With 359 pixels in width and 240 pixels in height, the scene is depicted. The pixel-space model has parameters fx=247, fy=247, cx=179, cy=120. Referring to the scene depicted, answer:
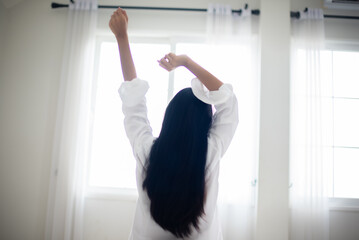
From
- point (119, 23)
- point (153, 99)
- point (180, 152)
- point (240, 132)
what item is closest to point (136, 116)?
point (180, 152)

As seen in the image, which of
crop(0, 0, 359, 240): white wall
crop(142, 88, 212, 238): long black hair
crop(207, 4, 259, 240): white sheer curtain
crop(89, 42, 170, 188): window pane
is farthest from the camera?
crop(89, 42, 170, 188): window pane

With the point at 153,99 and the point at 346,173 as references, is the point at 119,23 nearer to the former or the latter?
the point at 153,99

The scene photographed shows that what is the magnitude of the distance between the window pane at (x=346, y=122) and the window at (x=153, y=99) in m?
0.91

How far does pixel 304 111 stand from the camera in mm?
2332

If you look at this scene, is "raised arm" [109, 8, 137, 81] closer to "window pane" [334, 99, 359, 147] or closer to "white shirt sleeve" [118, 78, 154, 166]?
"white shirt sleeve" [118, 78, 154, 166]

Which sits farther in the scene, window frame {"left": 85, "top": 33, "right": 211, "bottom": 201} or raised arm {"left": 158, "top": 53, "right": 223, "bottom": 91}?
window frame {"left": 85, "top": 33, "right": 211, "bottom": 201}

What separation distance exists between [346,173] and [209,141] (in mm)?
2413

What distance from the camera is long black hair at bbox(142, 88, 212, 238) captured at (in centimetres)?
67

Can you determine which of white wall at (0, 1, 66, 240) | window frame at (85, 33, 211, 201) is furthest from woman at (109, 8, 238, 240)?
white wall at (0, 1, 66, 240)

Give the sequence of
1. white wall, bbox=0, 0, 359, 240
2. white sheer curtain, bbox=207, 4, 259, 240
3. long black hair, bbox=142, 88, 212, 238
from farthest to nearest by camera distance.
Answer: white wall, bbox=0, 0, 359, 240 → white sheer curtain, bbox=207, 4, 259, 240 → long black hair, bbox=142, 88, 212, 238

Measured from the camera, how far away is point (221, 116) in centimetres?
75

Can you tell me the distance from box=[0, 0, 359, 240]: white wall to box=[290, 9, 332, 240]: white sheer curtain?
28 cm

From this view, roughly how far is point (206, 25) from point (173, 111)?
2.00m

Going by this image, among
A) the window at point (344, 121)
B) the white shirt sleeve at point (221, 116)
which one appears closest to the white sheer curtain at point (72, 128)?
the white shirt sleeve at point (221, 116)
